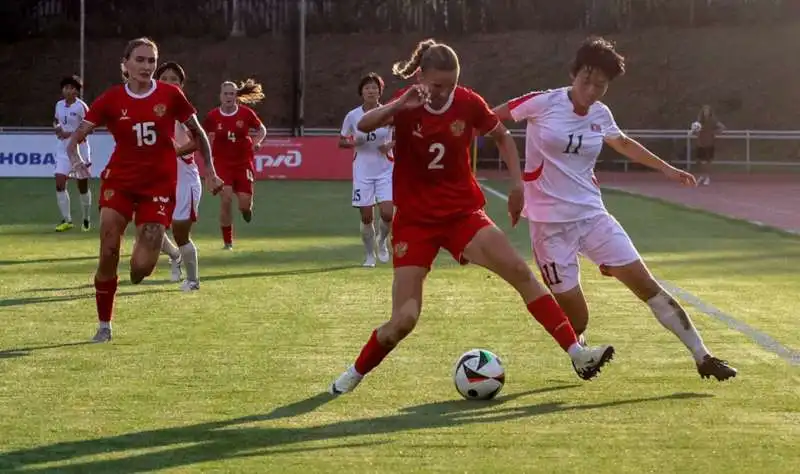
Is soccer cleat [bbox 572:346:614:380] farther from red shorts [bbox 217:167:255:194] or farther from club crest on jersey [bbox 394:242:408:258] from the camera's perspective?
red shorts [bbox 217:167:255:194]

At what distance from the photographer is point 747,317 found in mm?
11695

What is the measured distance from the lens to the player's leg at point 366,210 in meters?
16.4

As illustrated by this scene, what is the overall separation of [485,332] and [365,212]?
19.8 feet

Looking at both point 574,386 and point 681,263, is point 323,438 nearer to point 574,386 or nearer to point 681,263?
point 574,386

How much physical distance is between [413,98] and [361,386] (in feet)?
5.89

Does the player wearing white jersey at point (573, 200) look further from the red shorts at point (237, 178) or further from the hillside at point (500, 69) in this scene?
the hillside at point (500, 69)

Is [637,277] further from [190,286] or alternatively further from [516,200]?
[190,286]

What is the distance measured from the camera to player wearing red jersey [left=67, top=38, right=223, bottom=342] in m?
10.3

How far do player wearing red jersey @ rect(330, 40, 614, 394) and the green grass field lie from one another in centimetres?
35

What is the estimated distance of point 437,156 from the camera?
7.94 meters

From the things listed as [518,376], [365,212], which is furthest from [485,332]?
[365,212]

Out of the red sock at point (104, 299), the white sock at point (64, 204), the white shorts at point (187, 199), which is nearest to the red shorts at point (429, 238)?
the red sock at point (104, 299)

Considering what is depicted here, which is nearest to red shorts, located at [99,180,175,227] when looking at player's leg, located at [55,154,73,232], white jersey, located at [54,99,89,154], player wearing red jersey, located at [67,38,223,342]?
player wearing red jersey, located at [67,38,223,342]

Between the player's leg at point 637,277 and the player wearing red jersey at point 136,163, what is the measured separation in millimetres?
3325
